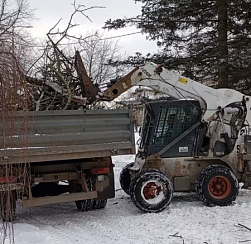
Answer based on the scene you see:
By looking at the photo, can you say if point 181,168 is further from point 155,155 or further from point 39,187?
point 39,187

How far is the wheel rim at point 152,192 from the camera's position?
297 inches

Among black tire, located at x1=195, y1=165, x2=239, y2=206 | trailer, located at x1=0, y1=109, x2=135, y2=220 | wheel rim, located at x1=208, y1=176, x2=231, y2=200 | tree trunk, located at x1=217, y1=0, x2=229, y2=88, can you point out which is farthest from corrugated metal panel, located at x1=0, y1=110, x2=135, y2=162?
tree trunk, located at x1=217, y1=0, x2=229, y2=88

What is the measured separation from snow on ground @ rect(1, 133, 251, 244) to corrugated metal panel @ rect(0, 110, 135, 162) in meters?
1.17

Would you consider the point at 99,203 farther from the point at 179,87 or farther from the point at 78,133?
the point at 179,87

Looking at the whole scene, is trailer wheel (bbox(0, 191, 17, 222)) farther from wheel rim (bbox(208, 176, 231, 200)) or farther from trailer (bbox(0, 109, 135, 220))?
wheel rim (bbox(208, 176, 231, 200))

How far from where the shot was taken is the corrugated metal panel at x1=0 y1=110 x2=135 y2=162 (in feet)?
20.9

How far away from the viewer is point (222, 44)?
1314 cm

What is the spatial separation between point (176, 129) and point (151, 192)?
4.91ft

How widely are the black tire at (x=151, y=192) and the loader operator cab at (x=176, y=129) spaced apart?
0.80 metres

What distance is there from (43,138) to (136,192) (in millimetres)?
2107

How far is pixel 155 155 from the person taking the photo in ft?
27.0

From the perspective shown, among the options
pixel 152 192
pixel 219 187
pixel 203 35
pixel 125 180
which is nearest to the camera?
pixel 152 192

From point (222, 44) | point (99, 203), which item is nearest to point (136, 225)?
point (99, 203)

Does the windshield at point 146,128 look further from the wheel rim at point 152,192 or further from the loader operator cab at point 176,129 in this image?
the wheel rim at point 152,192
